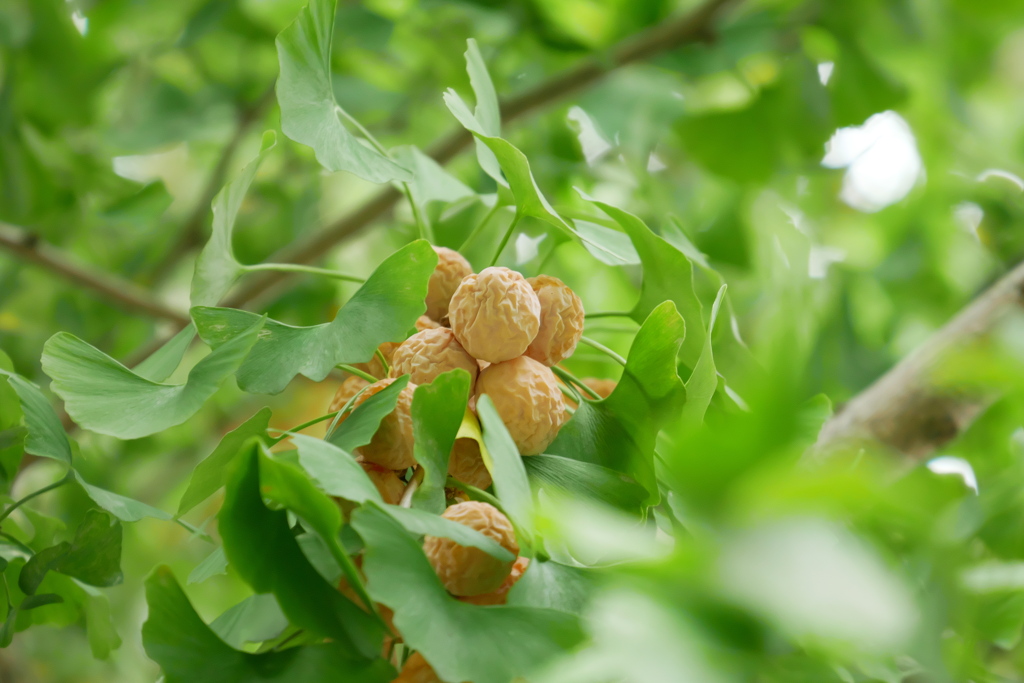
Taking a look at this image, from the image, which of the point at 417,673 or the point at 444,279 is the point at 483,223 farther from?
the point at 417,673

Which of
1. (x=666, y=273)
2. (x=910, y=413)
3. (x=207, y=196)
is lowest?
(x=207, y=196)

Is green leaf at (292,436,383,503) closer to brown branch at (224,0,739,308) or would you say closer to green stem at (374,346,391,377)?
green stem at (374,346,391,377)

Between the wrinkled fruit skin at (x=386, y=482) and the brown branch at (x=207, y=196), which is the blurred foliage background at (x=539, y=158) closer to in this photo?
the brown branch at (x=207, y=196)

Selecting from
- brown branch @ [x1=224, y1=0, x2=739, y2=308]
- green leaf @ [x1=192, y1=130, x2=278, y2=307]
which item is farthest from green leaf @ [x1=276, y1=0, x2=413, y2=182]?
brown branch @ [x1=224, y1=0, x2=739, y2=308]

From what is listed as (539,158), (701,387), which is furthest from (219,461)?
(539,158)

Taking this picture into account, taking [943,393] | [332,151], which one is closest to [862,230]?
[943,393]

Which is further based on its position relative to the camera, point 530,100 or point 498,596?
point 530,100
